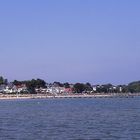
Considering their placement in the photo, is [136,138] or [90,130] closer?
[136,138]

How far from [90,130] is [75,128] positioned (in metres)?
2.33

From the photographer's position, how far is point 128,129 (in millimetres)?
44750

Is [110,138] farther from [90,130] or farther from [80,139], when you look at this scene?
[90,130]

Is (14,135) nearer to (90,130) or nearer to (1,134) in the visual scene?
(1,134)

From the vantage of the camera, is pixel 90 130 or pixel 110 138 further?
pixel 90 130

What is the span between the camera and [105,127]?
46906mm

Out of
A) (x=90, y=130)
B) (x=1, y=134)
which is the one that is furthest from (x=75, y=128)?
(x=1, y=134)

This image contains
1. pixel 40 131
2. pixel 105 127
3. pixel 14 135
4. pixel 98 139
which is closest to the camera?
pixel 98 139

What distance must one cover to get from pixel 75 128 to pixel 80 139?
8724 millimetres

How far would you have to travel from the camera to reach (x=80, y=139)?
37594 mm

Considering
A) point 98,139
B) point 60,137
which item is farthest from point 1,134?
point 98,139

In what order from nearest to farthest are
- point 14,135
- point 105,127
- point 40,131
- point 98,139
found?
point 98,139
point 14,135
point 40,131
point 105,127

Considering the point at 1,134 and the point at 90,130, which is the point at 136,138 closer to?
the point at 90,130

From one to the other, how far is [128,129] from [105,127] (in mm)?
2763
